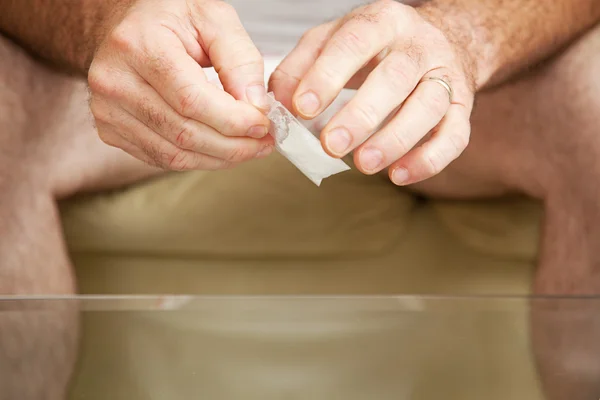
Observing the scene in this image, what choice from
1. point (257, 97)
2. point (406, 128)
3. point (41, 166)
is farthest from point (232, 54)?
point (41, 166)

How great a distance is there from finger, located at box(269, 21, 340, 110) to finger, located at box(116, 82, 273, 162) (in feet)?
0.14

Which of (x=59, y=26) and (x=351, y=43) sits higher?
(x=351, y=43)

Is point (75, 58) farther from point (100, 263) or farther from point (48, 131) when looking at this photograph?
point (100, 263)

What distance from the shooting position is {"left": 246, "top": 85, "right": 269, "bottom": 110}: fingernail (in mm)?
458

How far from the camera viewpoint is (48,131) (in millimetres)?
702

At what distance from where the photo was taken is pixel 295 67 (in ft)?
1.67

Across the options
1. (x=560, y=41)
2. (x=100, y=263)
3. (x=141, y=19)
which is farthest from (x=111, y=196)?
(x=560, y=41)

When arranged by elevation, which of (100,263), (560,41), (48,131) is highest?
(560,41)

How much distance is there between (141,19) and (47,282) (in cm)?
32

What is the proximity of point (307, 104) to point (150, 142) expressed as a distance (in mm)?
149

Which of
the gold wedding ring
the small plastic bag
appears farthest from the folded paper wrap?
the gold wedding ring

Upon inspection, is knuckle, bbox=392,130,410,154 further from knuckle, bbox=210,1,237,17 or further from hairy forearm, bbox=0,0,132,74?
hairy forearm, bbox=0,0,132,74

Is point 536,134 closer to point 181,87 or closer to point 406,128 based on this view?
point 406,128

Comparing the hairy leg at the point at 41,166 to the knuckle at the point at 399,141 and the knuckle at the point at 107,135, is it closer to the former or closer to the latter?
the knuckle at the point at 107,135
